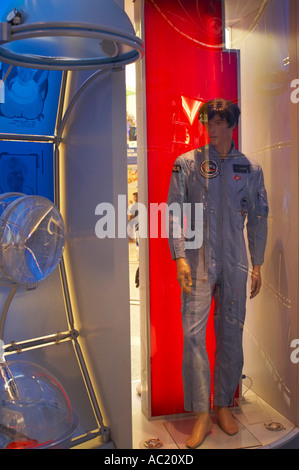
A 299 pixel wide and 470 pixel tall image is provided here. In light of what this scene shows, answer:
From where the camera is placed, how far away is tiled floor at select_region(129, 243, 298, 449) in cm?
214

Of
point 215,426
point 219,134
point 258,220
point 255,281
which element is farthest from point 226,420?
point 219,134

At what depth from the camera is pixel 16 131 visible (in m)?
2.16

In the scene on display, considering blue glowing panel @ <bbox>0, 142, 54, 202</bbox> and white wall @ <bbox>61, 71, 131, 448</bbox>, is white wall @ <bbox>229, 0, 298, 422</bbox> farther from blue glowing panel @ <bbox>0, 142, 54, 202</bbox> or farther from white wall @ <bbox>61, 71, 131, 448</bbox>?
blue glowing panel @ <bbox>0, 142, 54, 202</bbox>

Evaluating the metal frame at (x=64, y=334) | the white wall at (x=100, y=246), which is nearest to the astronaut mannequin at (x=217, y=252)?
the white wall at (x=100, y=246)

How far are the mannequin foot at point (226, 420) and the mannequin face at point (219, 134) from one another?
44.6 inches

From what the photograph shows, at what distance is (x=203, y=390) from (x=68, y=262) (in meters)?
0.83

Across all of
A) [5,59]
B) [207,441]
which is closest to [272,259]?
[207,441]

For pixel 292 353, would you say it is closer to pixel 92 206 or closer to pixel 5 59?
pixel 92 206

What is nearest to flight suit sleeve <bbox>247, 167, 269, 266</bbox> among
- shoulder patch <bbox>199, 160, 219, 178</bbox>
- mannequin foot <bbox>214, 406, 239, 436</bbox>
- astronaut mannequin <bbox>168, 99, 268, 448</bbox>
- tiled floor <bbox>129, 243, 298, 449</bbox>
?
astronaut mannequin <bbox>168, 99, 268, 448</bbox>

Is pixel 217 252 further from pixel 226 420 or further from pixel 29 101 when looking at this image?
pixel 29 101

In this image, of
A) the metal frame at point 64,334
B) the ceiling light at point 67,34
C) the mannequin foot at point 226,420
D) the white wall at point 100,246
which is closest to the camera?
the ceiling light at point 67,34

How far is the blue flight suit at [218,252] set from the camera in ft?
6.98

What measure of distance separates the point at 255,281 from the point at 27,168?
1.15 meters

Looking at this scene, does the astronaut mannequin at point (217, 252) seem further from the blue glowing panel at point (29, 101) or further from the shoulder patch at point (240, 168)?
the blue glowing panel at point (29, 101)
